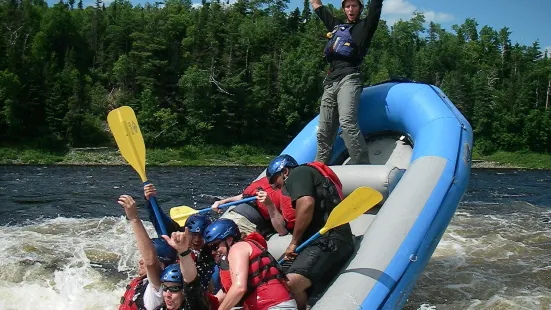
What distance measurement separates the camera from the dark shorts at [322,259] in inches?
142

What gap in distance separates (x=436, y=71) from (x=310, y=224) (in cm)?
5277

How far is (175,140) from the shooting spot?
35.5 metres

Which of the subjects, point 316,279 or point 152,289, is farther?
point 316,279

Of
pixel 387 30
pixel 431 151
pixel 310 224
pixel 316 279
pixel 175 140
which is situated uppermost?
pixel 387 30

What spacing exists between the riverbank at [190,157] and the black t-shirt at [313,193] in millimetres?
26127

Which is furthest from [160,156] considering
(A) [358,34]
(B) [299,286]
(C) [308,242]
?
(B) [299,286]

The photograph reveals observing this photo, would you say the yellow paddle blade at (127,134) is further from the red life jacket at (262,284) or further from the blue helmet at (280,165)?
the red life jacket at (262,284)

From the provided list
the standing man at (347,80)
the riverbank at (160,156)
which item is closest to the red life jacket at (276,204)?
the standing man at (347,80)

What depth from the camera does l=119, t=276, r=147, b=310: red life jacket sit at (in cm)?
309

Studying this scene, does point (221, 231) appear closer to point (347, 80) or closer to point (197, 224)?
point (197, 224)

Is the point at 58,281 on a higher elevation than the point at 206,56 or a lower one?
lower

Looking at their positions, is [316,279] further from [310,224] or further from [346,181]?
[346,181]

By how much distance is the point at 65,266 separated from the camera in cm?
609

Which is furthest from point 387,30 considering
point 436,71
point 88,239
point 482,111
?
point 88,239
